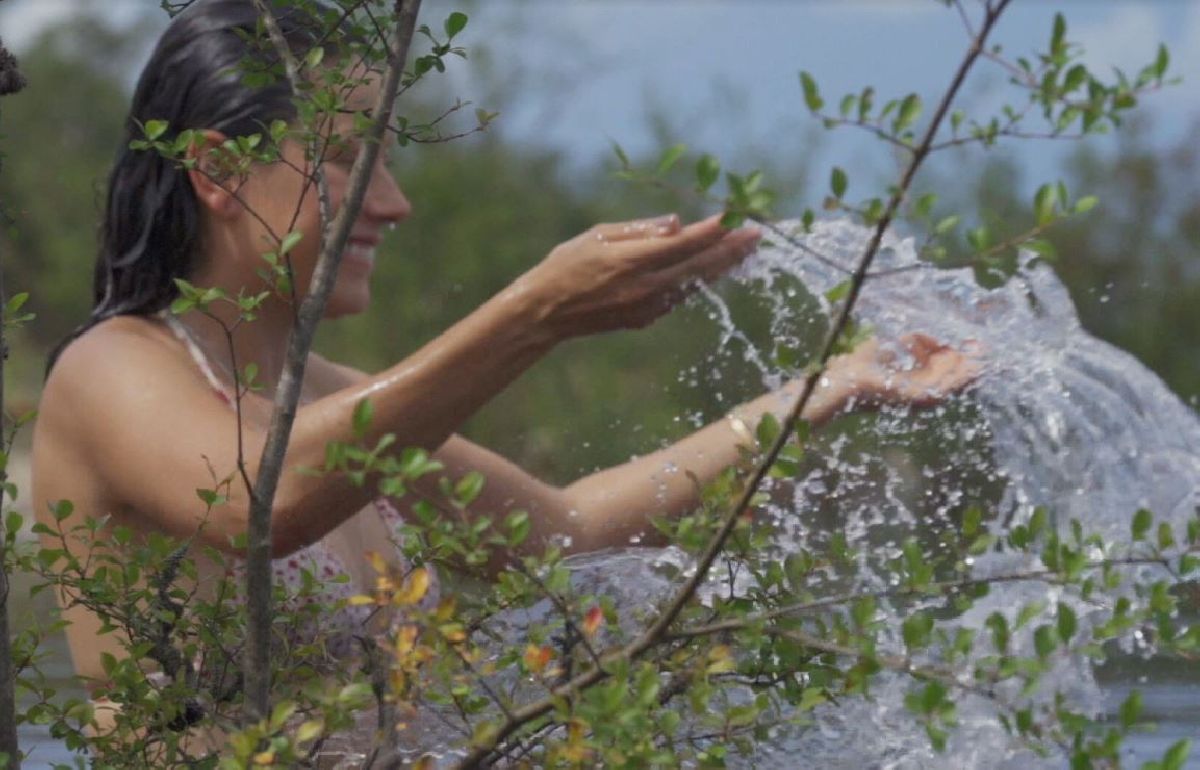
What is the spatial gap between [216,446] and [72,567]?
1.92 ft

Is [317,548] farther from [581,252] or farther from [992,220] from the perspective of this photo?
[992,220]

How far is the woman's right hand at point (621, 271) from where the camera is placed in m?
2.24

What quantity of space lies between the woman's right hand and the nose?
0.67 m

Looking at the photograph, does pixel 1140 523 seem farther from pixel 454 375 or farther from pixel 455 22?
pixel 454 375

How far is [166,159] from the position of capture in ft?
9.60

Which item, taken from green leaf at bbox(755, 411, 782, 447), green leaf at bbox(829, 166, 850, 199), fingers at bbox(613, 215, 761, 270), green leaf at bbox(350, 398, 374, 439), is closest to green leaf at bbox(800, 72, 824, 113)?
green leaf at bbox(829, 166, 850, 199)

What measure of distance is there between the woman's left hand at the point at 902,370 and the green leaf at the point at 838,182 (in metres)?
1.39

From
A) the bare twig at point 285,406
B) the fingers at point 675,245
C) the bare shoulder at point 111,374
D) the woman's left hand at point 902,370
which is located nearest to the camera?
the bare twig at point 285,406

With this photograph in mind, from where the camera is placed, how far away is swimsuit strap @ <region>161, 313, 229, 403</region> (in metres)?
2.88

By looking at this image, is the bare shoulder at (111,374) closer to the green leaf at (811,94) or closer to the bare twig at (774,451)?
the bare twig at (774,451)

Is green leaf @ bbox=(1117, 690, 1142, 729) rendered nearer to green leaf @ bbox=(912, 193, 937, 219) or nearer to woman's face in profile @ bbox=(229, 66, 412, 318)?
green leaf @ bbox=(912, 193, 937, 219)

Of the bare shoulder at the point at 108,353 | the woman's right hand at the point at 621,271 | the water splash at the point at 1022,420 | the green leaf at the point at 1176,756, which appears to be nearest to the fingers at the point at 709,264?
the woman's right hand at the point at 621,271

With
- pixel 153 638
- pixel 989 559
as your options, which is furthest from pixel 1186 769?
pixel 153 638

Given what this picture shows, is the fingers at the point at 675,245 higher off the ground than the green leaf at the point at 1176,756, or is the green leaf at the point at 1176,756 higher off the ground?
the fingers at the point at 675,245
